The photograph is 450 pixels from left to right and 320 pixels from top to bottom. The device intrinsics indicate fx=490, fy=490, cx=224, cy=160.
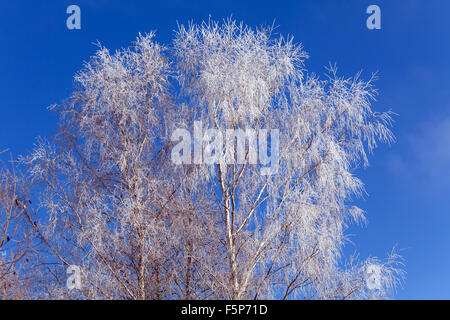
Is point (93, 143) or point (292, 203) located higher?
point (93, 143)

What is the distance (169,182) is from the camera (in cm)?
1077

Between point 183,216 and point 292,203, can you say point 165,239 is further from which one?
point 292,203

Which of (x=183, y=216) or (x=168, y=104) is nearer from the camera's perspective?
(x=183, y=216)

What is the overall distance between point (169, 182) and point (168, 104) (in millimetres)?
2011

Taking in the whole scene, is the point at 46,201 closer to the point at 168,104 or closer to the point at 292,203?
the point at 168,104

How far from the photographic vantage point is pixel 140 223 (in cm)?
989

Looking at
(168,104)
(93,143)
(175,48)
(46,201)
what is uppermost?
(175,48)

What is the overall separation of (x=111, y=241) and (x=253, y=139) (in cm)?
358

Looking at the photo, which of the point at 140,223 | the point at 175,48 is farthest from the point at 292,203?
the point at 175,48

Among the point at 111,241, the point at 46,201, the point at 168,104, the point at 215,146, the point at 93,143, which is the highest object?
the point at 168,104
